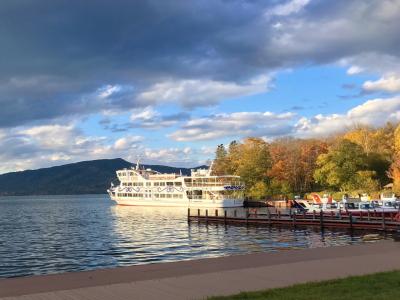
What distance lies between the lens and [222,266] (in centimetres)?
2286

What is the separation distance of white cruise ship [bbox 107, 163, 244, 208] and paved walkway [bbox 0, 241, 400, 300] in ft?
296

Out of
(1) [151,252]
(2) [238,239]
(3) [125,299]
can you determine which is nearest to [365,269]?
(3) [125,299]

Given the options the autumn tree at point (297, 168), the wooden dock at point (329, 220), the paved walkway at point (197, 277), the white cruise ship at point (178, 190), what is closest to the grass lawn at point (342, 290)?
the paved walkway at point (197, 277)

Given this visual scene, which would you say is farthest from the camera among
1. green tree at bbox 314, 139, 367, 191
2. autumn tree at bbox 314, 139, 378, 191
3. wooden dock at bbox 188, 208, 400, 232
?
green tree at bbox 314, 139, 367, 191

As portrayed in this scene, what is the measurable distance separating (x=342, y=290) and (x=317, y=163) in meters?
97.9

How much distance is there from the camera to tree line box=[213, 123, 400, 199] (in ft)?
341

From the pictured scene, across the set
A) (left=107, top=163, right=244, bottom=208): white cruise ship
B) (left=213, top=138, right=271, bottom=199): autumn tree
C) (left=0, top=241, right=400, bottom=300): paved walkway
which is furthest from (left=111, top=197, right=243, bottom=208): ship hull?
(left=0, top=241, right=400, bottom=300): paved walkway

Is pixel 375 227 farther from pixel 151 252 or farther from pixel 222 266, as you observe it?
pixel 222 266

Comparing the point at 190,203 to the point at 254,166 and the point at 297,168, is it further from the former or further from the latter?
the point at 297,168

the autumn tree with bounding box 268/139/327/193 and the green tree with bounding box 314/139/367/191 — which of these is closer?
the green tree with bounding box 314/139/367/191

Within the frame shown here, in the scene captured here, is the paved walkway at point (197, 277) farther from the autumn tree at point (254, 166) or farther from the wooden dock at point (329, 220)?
the autumn tree at point (254, 166)

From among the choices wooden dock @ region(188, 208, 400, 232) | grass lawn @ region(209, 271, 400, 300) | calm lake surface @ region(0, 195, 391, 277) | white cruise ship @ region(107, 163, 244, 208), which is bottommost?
calm lake surface @ region(0, 195, 391, 277)

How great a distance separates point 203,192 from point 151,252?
274ft

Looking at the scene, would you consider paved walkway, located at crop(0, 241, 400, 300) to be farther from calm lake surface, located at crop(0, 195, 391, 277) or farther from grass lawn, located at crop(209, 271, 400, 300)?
calm lake surface, located at crop(0, 195, 391, 277)
